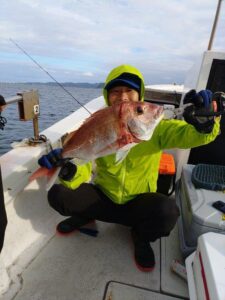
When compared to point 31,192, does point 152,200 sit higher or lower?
higher

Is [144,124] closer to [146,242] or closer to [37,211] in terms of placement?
[146,242]

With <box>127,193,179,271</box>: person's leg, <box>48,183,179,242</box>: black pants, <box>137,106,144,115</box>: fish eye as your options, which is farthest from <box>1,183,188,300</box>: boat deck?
<box>137,106,144,115</box>: fish eye

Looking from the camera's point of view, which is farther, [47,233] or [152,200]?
[47,233]

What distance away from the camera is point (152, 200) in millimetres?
2488

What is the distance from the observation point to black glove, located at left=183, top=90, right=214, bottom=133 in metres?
1.87

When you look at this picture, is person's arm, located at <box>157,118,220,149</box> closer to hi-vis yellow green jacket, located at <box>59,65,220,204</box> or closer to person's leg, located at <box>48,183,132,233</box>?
hi-vis yellow green jacket, located at <box>59,65,220,204</box>

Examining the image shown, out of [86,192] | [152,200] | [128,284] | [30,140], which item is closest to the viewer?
[128,284]

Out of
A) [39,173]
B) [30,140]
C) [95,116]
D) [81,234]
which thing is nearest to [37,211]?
[81,234]

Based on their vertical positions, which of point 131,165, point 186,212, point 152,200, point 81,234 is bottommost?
point 81,234

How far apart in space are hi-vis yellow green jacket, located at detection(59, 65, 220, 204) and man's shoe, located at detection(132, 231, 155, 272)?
1.39 ft

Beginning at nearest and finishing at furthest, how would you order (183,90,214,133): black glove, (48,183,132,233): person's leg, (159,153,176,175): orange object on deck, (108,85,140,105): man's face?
(183,90,214,133): black glove, (108,85,140,105): man's face, (48,183,132,233): person's leg, (159,153,176,175): orange object on deck

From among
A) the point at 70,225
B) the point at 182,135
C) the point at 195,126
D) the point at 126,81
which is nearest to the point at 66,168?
the point at 70,225

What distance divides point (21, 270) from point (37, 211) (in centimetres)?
66

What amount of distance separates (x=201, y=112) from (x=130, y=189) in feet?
3.44
